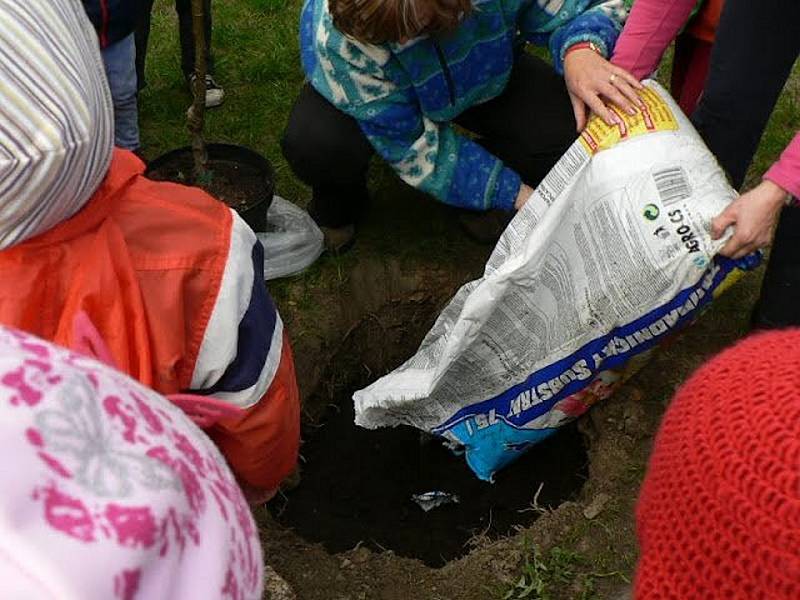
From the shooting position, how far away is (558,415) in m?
1.69

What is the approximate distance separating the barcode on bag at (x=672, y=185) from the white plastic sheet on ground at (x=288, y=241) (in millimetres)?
1014

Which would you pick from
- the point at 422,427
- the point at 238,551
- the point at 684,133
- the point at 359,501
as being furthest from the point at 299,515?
the point at 238,551

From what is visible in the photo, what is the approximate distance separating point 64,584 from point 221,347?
796mm

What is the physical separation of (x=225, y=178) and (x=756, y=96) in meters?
1.28

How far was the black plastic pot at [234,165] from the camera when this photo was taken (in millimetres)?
2102

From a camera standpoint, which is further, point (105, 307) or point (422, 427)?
point (422, 427)

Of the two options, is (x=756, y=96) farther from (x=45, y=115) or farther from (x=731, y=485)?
(x=45, y=115)

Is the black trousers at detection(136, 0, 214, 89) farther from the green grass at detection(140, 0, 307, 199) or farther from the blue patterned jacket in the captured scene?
the blue patterned jacket

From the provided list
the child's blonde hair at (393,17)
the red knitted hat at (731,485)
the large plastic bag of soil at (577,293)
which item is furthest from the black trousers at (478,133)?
the red knitted hat at (731,485)

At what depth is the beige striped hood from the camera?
84 cm

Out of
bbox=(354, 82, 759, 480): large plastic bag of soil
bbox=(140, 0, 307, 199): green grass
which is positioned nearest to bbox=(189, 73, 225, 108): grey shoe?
bbox=(140, 0, 307, 199): green grass

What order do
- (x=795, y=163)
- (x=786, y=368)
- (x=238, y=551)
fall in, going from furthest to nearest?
(x=795, y=163) → (x=786, y=368) → (x=238, y=551)

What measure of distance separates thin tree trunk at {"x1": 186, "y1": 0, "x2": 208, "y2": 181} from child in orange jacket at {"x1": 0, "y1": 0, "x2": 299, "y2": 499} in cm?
56

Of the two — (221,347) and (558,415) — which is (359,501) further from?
(221,347)
